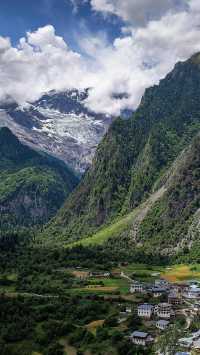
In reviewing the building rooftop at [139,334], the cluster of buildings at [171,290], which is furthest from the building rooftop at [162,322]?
the cluster of buildings at [171,290]

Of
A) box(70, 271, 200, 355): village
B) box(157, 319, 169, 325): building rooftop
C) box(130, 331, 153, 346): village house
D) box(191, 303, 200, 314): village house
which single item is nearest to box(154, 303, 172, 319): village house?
box(70, 271, 200, 355): village

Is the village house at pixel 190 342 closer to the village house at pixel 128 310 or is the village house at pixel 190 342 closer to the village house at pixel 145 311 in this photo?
the village house at pixel 145 311

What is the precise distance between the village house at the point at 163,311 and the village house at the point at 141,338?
20.0 meters

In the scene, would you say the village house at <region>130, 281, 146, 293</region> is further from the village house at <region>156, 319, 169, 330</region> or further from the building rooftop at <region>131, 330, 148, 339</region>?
the building rooftop at <region>131, 330, 148, 339</region>

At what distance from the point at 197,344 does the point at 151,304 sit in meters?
41.4

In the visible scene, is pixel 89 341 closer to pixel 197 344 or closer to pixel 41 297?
pixel 197 344

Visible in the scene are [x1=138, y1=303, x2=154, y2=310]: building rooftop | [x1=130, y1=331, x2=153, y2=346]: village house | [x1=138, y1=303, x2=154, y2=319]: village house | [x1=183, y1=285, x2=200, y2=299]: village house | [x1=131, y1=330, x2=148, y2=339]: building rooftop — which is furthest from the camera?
[x1=183, y1=285, x2=200, y2=299]: village house

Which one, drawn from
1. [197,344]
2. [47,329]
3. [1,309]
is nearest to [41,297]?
[1,309]

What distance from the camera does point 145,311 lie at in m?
158

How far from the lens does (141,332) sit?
138375 millimetres

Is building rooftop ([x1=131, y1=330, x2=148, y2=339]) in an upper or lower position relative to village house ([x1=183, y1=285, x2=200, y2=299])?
lower

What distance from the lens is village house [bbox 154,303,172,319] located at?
15656cm

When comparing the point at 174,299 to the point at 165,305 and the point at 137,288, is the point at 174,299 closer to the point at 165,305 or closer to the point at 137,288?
the point at 165,305

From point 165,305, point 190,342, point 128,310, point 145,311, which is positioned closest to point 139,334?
point 190,342
